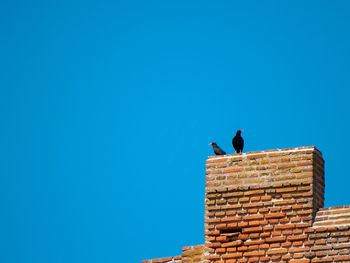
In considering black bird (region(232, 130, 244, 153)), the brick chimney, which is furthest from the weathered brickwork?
black bird (region(232, 130, 244, 153))

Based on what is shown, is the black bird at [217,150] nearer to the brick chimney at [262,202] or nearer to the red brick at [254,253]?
the brick chimney at [262,202]

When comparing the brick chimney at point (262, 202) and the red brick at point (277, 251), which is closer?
the red brick at point (277, 251)

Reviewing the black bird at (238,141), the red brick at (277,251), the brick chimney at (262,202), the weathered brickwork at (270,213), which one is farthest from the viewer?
the black bird at (238,141)

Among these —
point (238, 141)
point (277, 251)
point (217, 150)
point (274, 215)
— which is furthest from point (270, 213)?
point (217, 150)

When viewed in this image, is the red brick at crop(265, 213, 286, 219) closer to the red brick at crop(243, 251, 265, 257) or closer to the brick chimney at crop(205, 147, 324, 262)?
the brick chimney at crop(205, 147, 324, 262)

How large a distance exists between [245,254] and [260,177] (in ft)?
4.17

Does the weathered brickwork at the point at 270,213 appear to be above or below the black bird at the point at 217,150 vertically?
below

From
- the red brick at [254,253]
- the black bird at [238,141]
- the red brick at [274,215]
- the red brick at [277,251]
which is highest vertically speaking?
→ the black bird at [238,141]

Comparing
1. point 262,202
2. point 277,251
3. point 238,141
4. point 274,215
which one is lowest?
point 277,251

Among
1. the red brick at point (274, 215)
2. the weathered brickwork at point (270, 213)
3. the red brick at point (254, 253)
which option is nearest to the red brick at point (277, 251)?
the weathered brickwork at point (270, 213)

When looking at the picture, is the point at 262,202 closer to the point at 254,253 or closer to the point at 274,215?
the point at 274,215

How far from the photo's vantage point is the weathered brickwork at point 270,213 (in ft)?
48.4

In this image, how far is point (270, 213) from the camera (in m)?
15.2

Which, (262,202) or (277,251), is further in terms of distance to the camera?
(262,202)
